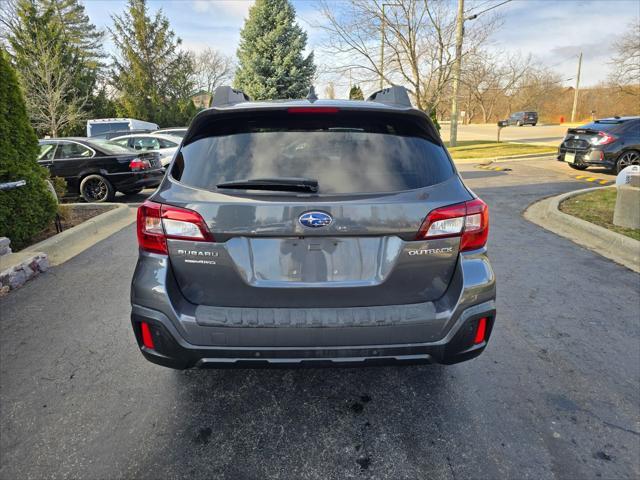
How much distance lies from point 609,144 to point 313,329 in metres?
13.3

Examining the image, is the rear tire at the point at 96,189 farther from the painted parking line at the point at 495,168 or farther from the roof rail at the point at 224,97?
the painted parking line at the point at 495,168

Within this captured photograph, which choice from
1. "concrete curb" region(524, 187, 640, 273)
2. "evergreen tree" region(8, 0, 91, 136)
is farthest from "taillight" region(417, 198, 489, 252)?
"evergreen tree" region(8, 0, 91, 136)

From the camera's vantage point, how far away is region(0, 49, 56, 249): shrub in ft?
18.3

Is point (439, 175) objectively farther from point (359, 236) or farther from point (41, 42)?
point (41, 42)

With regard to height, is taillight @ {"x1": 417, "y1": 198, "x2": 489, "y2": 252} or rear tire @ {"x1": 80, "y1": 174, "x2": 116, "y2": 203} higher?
taillight @ {"x1": 417, "y1": 198, "x2": 489, "y2": 252}

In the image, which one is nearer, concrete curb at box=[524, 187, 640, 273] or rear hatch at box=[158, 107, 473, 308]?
rear hatch at box=[158, 107, 473, 308]

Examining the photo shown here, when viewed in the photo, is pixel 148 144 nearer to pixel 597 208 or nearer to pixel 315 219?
pixel 597 208

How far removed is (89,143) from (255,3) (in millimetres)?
21010

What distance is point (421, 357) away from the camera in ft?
6.98

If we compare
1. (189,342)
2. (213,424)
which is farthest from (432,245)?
(213,424)

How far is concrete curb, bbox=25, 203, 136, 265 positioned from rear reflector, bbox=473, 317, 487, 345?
17.6ft


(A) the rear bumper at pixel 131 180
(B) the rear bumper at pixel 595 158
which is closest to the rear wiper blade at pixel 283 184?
(A) the rear bumper at pixel 131 180

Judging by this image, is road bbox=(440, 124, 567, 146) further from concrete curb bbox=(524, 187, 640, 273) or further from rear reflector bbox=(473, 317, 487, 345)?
rear reflector bbox=(473, 317, 487, 345)

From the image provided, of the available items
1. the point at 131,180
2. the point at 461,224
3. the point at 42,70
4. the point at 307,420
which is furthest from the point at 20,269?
the point at 42,70
